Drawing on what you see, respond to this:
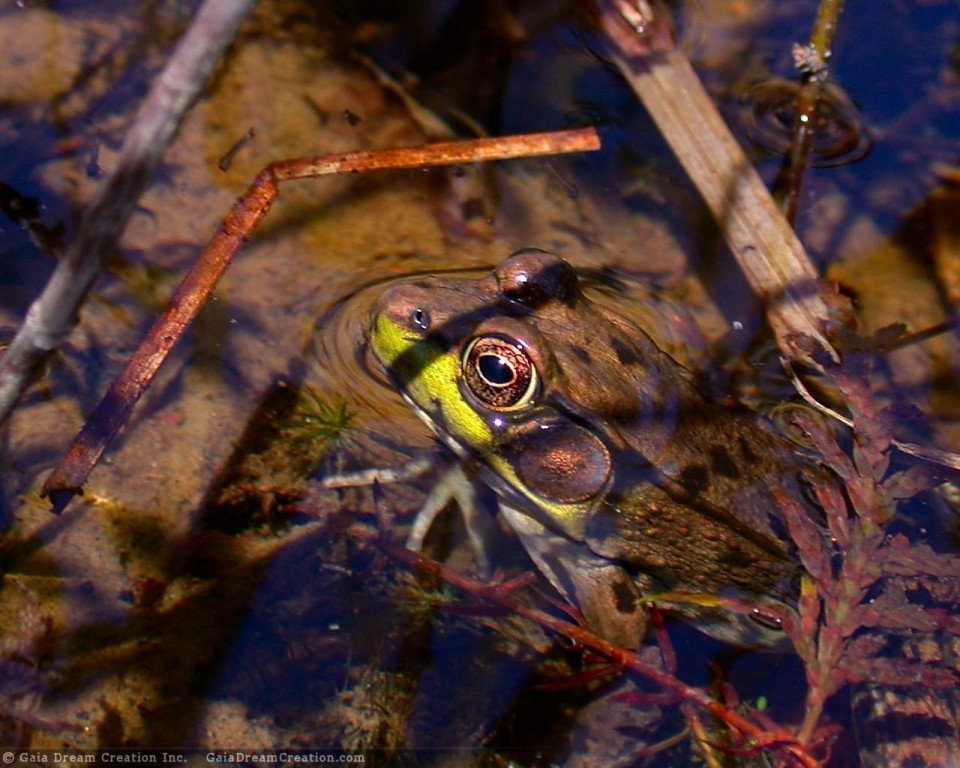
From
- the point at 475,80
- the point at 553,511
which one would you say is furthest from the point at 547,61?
the point at 553,511

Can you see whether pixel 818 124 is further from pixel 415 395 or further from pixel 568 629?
pixel 568 629

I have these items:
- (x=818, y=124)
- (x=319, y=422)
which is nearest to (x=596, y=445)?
(x=319, y=422)

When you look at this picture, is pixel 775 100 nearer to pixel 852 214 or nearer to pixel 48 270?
pixel 852 214

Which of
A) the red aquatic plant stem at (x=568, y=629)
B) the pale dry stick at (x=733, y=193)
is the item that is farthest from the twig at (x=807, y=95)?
the red aquatic plant stem at (x=568, y=629)

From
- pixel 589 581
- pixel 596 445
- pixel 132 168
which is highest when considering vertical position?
pixel 132 168

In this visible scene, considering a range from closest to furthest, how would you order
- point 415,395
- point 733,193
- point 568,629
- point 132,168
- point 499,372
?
point 132,168 → point 499,372 → point 568,629 → point 415,395 → point 733,193

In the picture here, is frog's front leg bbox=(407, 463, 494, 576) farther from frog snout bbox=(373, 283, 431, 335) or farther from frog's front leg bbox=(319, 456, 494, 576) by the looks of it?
frog snout bbox=(373, 283, 431, 335)

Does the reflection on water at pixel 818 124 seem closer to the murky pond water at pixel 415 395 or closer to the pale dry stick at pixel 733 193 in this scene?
the murky pond water at pixel 415 395
